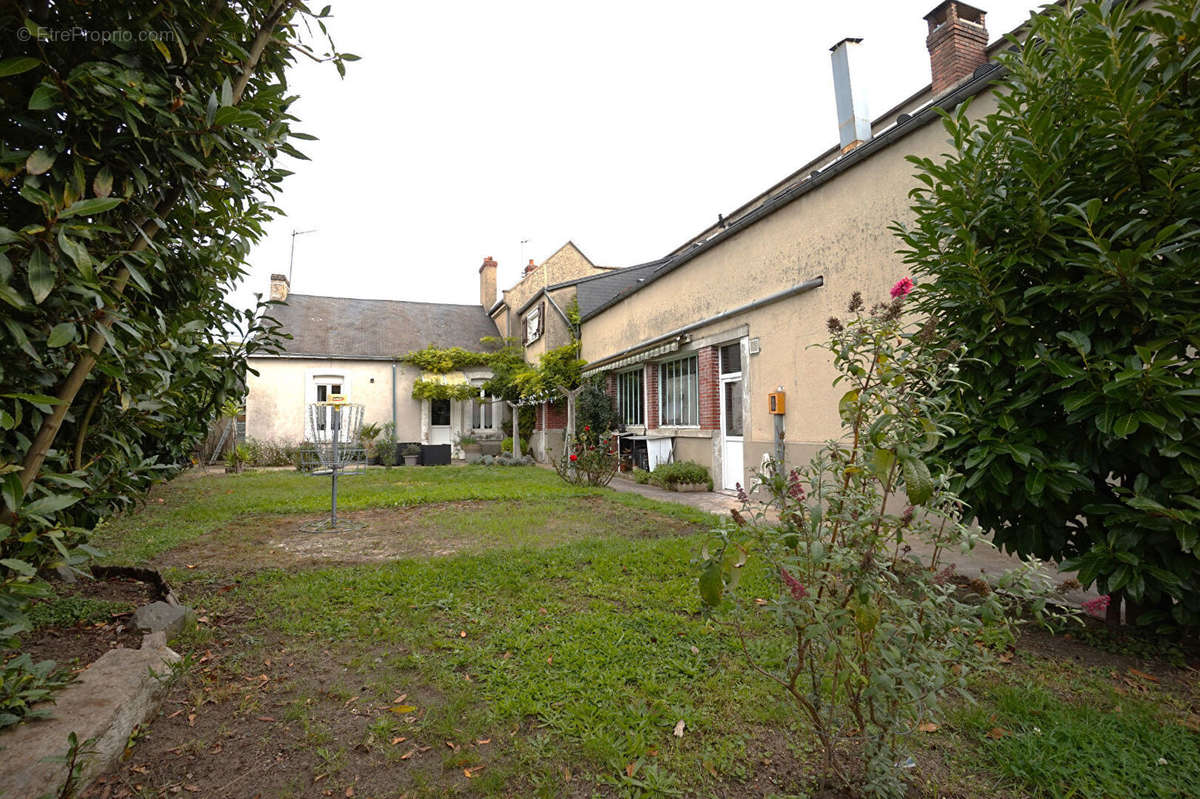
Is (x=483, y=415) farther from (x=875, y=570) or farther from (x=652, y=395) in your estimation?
(x=875, y=570)

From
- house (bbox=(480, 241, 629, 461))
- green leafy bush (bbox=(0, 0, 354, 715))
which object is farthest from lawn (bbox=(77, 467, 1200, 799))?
house (bbox=(480, 241, 629, 461))

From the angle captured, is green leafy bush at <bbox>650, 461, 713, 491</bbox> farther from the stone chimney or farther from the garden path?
the stone chimney

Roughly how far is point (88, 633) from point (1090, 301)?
18.5 ft

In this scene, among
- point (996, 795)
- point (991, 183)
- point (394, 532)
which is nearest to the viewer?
point (996, 795)

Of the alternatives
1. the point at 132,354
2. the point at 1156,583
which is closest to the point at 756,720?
the point at 1156,583

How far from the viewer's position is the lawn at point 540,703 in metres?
2.03

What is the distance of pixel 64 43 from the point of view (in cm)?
171

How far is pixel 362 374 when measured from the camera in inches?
784

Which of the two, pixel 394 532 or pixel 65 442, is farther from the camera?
pixel 394 532

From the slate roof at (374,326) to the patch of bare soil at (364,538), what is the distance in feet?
45.2

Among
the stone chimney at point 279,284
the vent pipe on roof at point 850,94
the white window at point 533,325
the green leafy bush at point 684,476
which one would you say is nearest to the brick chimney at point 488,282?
the white window at point 533,325

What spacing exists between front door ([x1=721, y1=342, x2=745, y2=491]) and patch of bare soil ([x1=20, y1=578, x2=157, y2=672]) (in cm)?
788

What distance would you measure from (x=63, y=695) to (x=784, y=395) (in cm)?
760

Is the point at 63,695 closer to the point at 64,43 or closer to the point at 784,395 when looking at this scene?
the point at 64,43
